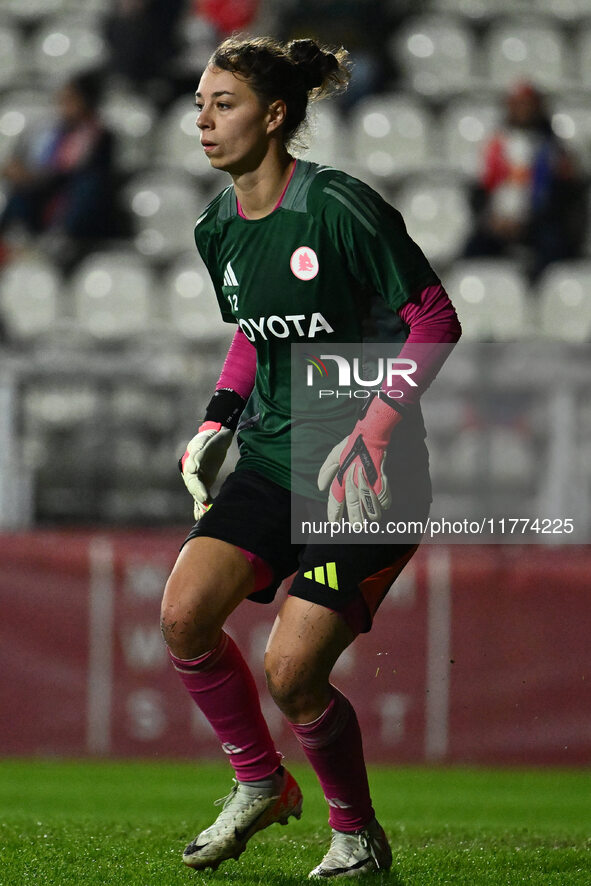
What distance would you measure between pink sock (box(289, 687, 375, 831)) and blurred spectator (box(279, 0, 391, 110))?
7498 mm

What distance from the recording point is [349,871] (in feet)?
10.6

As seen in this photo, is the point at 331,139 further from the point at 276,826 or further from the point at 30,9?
the point at 276,826

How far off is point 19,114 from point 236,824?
25.8ft

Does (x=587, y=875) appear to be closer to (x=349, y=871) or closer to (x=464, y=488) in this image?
(x=349, y=871)

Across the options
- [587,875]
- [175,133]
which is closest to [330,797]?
[587,875]

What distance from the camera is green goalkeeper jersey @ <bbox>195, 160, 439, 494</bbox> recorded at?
313 centimetres

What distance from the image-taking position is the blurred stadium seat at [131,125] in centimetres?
1002

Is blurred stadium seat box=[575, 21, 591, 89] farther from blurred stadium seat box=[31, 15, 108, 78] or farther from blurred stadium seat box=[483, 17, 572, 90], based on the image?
blurred stadium seat box=[31, 15, 108, 78]

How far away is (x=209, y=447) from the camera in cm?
345

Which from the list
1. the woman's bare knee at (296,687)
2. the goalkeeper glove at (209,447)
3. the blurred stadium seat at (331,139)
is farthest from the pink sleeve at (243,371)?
the blurred stadium seat at (331,139)

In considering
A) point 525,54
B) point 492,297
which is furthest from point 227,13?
point 492,297

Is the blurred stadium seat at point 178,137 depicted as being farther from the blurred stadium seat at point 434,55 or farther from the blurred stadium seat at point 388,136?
the blurred stadium seat at point 434,55

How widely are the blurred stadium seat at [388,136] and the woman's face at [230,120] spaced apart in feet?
22.1

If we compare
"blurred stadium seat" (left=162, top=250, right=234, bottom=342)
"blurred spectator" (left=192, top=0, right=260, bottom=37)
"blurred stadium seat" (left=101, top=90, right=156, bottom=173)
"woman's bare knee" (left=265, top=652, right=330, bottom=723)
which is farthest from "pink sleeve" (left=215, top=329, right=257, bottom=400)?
"blurred spectator" (left=192, top=0, right=260, bottom=37)
